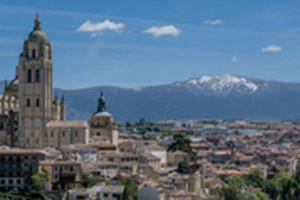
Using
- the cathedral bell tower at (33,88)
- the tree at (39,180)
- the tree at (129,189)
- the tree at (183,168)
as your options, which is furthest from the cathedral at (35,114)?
the tree at (39,180)

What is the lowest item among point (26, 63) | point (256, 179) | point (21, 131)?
point (256, 179)

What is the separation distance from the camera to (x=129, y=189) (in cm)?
6116

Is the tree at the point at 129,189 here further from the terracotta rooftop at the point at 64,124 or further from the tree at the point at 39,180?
the terracotta rooftop at the point at 64,124

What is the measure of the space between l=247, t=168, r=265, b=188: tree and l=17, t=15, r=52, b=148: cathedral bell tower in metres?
29.6

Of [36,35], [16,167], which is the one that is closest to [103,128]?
[36,35]

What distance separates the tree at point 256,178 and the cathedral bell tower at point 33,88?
1164 inches

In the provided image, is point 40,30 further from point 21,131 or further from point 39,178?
point 39,178

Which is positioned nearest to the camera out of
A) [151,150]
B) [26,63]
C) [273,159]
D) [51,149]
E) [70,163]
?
[70,163]

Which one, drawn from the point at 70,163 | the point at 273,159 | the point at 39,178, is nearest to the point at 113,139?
the point at 70,163

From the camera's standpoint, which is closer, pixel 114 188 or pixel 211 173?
pixel 114 188

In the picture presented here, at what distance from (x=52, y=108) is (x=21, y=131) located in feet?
17.8

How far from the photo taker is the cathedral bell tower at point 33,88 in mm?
85438

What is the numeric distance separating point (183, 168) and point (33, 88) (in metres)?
20.9

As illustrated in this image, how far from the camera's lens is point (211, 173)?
311 ft
